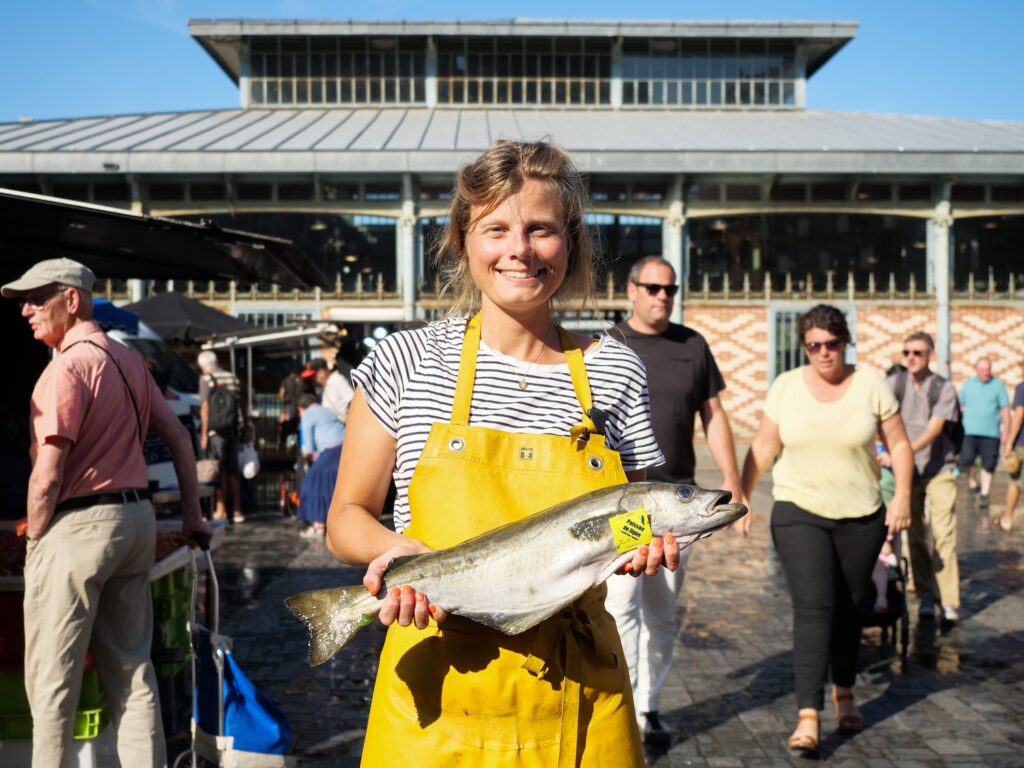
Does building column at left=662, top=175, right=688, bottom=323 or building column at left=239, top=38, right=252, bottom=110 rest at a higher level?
building column at left=239, top=38, right=252, bottom=110

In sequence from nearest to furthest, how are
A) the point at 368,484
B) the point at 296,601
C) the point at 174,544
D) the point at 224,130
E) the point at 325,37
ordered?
the point at 296,601 → the point at 368,484 → the point at 174,544 → the point at 224,130 → the point at 325,37

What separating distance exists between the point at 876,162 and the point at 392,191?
12.5m

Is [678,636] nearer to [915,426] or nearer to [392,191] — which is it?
[915,426]

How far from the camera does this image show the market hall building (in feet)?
86.7

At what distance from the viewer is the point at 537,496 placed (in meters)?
2.37

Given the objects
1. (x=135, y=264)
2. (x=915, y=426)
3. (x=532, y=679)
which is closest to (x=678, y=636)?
(x=915, y=426)

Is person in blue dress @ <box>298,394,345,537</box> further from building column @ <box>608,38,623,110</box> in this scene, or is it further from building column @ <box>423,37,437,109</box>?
building column @ <box>608,38,623,110</box>

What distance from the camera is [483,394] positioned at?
248 centimetres

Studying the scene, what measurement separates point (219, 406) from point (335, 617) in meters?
12.4

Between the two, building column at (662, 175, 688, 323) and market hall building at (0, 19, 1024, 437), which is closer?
market hall building at (0, 19, 1024, 437)

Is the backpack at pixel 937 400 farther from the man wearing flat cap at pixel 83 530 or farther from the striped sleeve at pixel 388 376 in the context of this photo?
the striped sleeve at pixel 388 376

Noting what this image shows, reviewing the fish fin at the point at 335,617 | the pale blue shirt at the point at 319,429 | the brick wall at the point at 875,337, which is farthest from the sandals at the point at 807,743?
the brick wall at the point at 875,337

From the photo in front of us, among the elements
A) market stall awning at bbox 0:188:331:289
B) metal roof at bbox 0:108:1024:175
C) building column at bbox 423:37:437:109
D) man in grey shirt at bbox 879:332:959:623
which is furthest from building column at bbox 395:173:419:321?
market stall awning at bbox 0:188:331:289

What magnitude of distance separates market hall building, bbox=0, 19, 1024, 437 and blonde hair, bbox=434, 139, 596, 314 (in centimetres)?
2142
